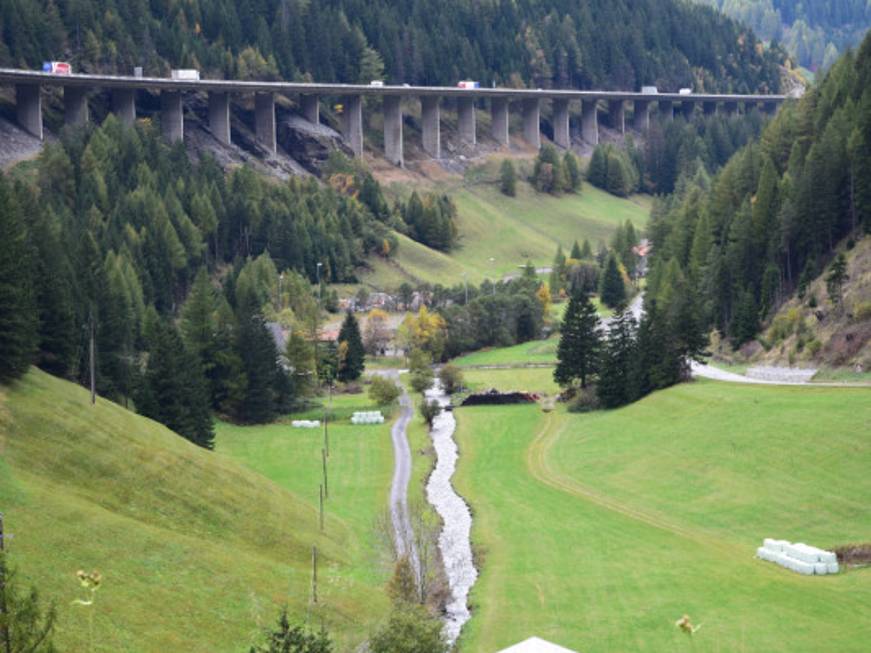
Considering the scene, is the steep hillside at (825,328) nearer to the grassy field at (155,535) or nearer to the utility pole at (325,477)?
the utility pole at (325,477)

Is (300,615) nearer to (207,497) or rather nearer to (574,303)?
(207,497)

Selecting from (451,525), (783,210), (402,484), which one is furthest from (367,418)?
(783,210)

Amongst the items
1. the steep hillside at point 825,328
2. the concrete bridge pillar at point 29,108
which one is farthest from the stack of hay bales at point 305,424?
the concrete bridge pillar at point 29,108

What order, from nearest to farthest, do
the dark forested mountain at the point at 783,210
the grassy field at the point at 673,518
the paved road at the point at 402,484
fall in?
the grassy field at the point at 673,518 < the paved road at the point at 402,484 < the dark forested mountain at the point at 783,210

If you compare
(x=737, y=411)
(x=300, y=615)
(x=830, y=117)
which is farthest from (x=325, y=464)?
(x=830, y=117)

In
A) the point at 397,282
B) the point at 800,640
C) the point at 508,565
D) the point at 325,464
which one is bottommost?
the point at 397,282

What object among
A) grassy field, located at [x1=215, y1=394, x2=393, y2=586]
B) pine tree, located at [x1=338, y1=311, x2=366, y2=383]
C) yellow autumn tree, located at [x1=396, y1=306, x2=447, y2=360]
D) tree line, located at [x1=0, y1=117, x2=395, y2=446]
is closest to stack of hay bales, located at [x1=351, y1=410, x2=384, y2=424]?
grassy field, located at [x1=215, y1=394, x2=393, y2=586]
